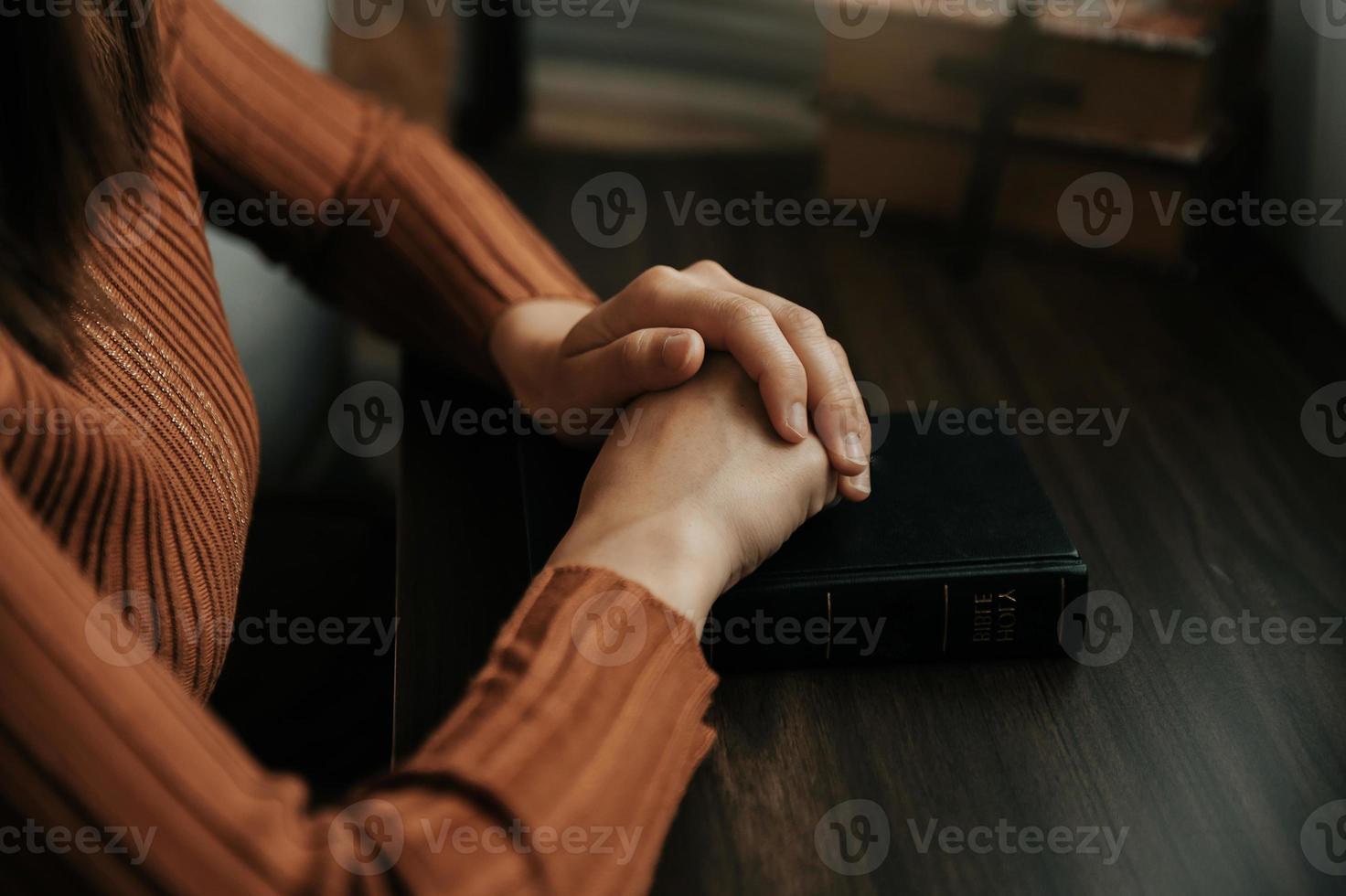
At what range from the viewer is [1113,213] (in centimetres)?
116

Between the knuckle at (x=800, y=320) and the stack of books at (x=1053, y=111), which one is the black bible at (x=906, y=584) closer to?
the knuckle at (x=800, y=320)

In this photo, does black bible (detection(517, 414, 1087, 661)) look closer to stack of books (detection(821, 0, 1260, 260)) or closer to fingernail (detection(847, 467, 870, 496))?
fingernail (detection(847, 467, 870, 496))

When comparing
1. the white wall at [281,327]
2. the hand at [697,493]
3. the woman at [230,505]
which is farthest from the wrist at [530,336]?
the white wall at [281,327]

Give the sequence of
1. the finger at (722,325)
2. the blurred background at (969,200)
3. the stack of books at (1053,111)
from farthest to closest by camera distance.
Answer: the stack of books at (1053,111) → the blurred background at (969,200) → the finger at (722,325)

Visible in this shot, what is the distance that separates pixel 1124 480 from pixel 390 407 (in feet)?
1.75

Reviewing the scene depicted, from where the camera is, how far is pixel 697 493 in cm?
63

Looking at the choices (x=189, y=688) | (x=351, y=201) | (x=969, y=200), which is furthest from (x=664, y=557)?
(x=969, y=200)

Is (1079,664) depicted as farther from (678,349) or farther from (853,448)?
(678,349)

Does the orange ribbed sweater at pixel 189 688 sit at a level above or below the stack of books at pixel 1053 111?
below

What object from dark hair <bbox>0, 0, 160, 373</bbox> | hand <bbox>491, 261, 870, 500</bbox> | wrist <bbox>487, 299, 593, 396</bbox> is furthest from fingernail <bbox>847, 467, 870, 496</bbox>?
dark hair <bbox>0, 0, 160, 373</bbox>

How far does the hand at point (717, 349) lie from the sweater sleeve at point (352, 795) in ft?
0.54

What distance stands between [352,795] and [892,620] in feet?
0.94

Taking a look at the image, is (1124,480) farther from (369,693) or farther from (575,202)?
(575,202)

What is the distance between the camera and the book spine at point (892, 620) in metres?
0.63
